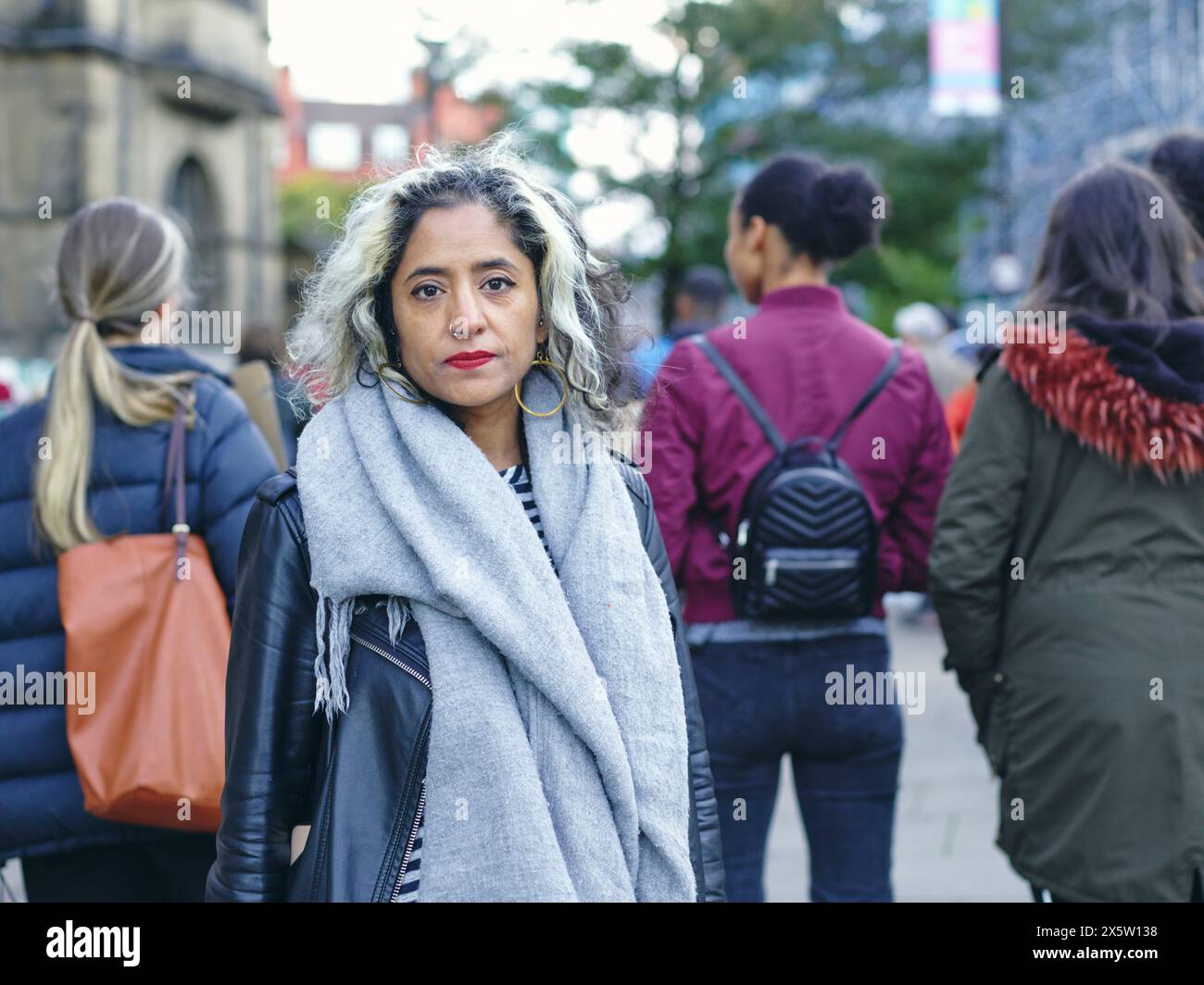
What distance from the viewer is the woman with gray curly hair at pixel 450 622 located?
7.20 feet

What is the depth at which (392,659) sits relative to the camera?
7.37ft

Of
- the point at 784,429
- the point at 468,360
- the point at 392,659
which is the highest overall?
the point at 468,360

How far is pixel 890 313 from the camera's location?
90.0ft

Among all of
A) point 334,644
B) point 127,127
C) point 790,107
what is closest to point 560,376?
point 334,644

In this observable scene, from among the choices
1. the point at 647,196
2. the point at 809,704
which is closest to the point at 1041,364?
the point at 809,704

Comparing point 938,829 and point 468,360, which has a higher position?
point 468,360

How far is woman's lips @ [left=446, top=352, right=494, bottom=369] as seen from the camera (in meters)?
2.36

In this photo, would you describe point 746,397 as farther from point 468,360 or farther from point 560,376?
point 468,360

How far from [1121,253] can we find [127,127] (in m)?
21.1

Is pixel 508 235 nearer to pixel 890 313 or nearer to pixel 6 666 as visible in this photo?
pixel 6 666

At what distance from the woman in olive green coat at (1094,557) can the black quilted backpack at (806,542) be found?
0.25 metres

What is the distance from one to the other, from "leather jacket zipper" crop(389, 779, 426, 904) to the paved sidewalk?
2.83m

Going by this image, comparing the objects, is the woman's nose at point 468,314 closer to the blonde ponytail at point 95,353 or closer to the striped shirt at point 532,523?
the striped shirt at point 532,523

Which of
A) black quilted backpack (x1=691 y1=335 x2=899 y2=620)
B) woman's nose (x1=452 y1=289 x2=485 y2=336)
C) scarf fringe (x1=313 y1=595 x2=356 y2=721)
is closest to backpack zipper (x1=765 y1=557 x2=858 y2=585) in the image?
black quilted backpack (x1=691 y1=335 x2=899 y2=620)
